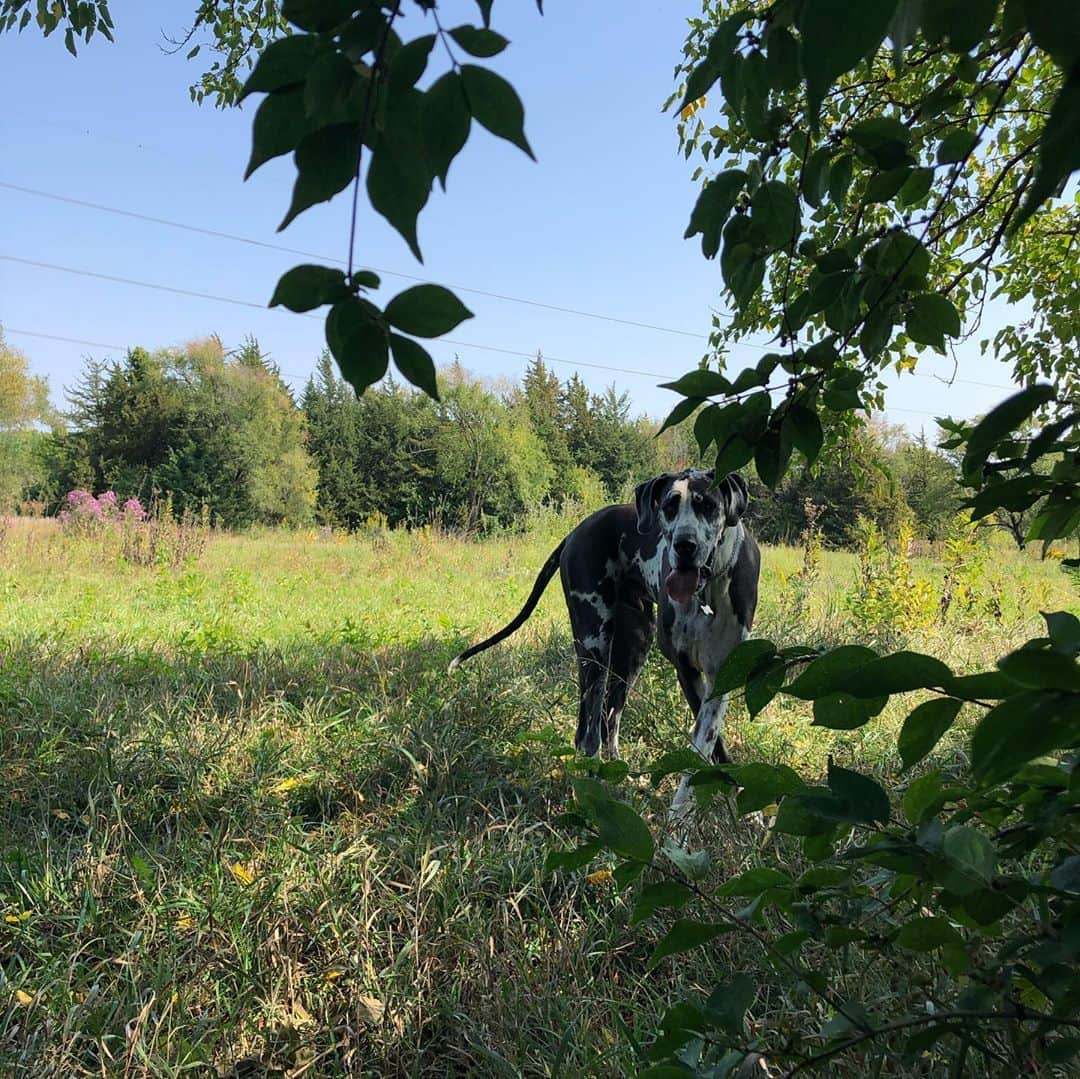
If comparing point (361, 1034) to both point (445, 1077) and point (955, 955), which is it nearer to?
point (445, 1077)

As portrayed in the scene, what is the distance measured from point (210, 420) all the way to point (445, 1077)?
27512 mm

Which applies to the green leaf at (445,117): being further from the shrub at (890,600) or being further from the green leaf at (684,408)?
the shrub at (890,600)

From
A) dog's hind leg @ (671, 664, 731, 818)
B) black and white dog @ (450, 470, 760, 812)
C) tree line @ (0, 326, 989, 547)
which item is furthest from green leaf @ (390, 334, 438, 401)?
tree line @ (0, 326, 989, 547)

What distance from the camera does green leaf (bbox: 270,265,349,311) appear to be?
0.47 m

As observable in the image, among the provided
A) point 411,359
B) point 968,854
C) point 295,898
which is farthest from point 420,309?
point 295,898

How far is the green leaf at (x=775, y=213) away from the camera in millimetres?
941

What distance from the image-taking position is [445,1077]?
6.58 feet

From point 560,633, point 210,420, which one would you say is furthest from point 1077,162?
point 210,420

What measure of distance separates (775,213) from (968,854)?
0.73 metres

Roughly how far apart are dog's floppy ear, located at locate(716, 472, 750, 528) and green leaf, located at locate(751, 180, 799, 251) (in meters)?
2.41

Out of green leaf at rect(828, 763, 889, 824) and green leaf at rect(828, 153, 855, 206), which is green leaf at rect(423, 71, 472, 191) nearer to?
green leaf at rect(828, 763, 889, 824)

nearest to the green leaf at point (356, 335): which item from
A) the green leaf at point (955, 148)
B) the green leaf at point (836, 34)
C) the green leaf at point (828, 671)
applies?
the green leaf at point (836, 34)

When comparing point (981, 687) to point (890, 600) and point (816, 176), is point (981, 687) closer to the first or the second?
point (816, 176)

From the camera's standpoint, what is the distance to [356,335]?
0.47 m
